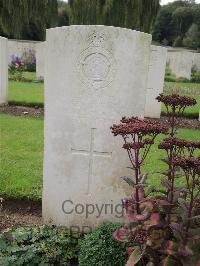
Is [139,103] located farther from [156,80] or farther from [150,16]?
[150,16]

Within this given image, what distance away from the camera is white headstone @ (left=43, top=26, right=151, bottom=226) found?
2904 mm

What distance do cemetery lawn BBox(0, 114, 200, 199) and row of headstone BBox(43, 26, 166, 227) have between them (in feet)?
1.43

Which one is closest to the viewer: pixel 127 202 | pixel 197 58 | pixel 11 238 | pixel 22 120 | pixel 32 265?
pixel 127 202

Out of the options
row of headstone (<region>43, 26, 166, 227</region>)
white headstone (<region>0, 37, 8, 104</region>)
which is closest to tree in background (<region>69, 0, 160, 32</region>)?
white headstone (<region>0, 37, 8, 104</region>)

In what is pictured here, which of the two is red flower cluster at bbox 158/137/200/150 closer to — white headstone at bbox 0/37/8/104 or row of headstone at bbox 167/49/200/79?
white headstone at bbox 0/37/8/104

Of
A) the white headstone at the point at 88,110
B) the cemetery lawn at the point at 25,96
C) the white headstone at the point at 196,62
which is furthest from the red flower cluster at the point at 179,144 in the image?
the white headstone at the point at 196,62

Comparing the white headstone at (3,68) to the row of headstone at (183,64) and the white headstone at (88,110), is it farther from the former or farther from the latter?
the row of headstone at (183,64)

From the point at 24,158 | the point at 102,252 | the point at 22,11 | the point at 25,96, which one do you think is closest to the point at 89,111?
the point at 102,252

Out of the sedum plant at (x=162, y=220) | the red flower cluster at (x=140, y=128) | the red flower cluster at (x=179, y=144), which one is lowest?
the sedum plant at (x=162, y=220)

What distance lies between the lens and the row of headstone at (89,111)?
2.91 metres

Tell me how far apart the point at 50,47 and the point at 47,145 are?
0.79 m

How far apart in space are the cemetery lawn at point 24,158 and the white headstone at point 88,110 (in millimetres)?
429

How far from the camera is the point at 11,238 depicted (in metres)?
2.91

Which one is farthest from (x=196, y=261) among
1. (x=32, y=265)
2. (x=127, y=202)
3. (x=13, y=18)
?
(x=13, y=18)
